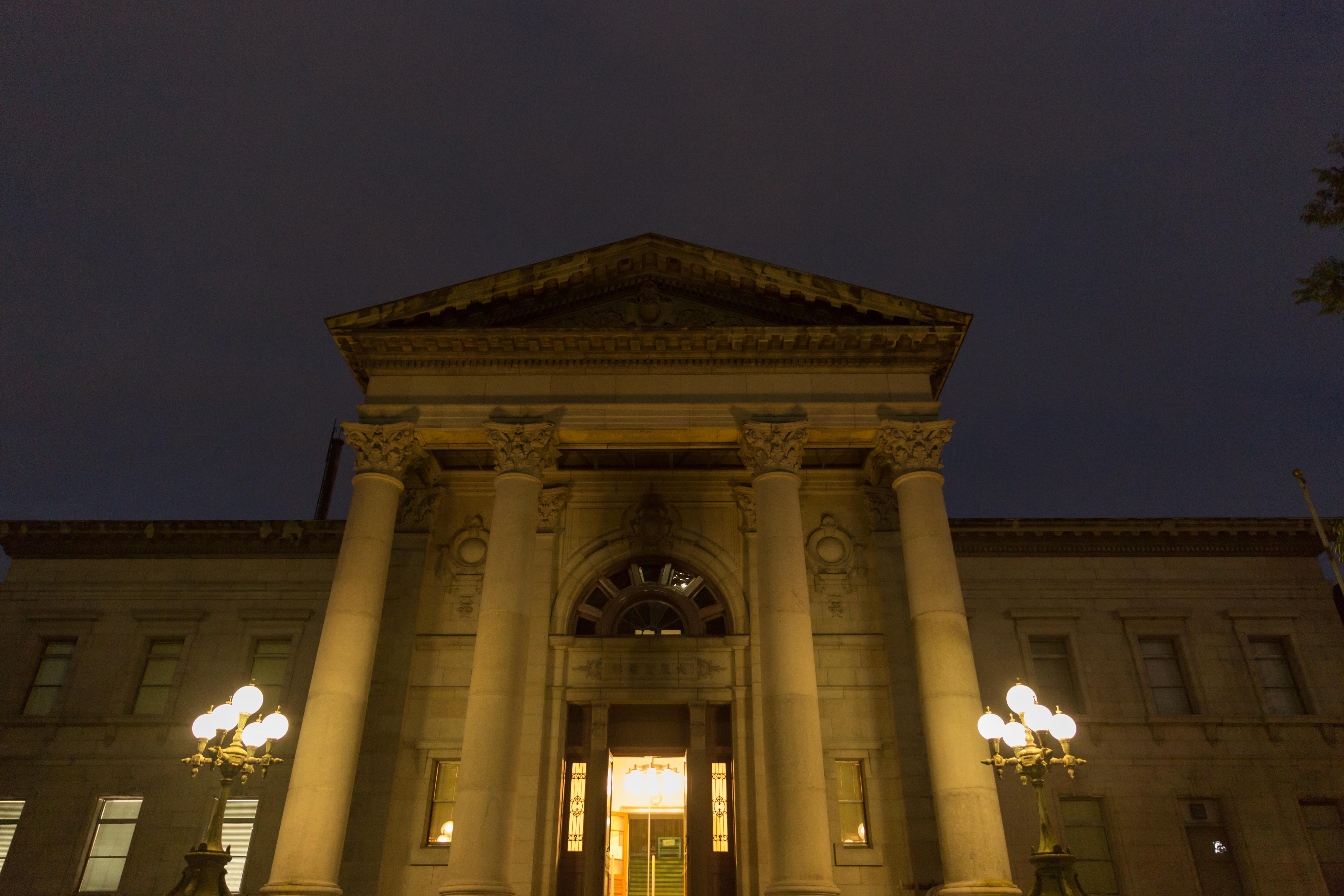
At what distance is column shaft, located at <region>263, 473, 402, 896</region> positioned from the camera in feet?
51.0

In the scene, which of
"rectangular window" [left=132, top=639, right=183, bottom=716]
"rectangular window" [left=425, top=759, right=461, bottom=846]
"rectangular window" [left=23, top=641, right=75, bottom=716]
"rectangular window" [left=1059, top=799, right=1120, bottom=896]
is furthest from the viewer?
"rectangular window" [left=23, top=641, right=75, bottom=716]

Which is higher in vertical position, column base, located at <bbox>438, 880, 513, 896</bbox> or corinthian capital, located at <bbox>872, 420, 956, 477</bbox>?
corinthian capital, located at <bbox>872, 420, 956, 477</bbox>

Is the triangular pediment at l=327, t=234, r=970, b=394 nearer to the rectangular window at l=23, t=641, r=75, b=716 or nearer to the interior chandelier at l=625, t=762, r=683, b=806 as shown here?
the interior chandelier at l=625, t=762, r=683, b=806

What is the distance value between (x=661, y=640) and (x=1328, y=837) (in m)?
Answer: 17.0

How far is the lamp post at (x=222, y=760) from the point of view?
10953 millimetres

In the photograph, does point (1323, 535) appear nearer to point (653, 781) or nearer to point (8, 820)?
point (653, 781)

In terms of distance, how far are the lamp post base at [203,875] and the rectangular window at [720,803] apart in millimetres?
11679

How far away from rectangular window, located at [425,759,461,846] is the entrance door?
3.68 m

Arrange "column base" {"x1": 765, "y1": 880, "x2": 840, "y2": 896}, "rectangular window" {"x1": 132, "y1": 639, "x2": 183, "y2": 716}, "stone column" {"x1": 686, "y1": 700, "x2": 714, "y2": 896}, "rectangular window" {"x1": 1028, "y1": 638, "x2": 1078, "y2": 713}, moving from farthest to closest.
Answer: "rectangular window" {"x1": 132, "y1": 639, "x2": 183, "y2": 716} < "rectangular window" {"x1": 1028, "y1": 638, "x2": 1078, "y2": 713} < "stone column" {"x1": 686, "y1": 700, "x2": 714, "y2": 896} < "column base" {"x1": 765, "y1": 880, "x2": 840, "y2": 896}

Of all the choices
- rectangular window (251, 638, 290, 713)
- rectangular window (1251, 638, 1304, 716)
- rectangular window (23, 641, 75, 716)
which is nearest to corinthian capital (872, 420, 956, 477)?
rectangular window (1251, 638, 1304, 716)

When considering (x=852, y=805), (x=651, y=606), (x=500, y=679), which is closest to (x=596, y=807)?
(x=651, y=606)

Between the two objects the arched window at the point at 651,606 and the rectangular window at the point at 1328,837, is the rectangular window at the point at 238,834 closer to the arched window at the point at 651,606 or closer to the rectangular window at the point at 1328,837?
the arched window at the point at 651,606

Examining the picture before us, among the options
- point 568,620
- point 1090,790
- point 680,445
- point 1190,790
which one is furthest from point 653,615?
point 1190,790

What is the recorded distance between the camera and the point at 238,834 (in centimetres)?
2184
